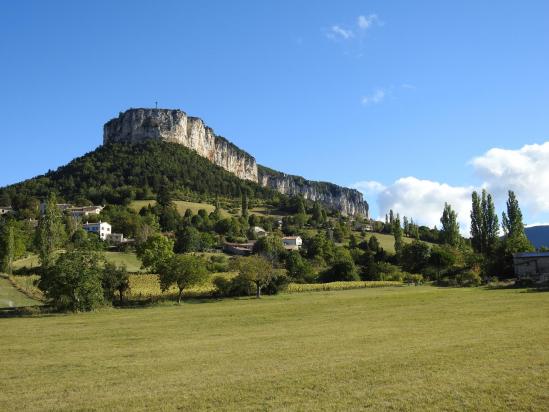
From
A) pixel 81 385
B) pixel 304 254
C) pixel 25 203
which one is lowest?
pixel 81 385

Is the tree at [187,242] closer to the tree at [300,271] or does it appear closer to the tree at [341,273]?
the tree at [300,271]

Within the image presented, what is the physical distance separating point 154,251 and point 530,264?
209 feet

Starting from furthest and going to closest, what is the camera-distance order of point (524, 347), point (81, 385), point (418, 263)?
point (418, 263), point (524, 347), point (81, 385)

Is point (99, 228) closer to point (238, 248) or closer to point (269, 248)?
point (238, 248)

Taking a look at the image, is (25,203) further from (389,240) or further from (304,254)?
(389,240)

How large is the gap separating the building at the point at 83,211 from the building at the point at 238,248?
158ft

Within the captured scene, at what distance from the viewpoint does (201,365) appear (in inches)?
716

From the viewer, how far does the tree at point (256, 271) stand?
204 ft

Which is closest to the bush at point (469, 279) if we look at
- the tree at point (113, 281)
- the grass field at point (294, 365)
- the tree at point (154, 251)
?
the grass field at point (294, 365)

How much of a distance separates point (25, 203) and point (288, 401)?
6451 inches

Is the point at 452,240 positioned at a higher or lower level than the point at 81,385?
higher

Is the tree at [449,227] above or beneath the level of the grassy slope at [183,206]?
beneath

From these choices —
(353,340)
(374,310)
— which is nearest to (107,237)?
(374,310)

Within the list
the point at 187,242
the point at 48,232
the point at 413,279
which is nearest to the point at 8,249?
the point at 48,232
